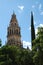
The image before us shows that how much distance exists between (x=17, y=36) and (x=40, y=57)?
2213 inches

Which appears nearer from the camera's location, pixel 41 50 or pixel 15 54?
pixel 41 50

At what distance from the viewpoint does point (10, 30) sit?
9788 cm

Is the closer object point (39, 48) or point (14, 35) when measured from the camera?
point (39, 48)

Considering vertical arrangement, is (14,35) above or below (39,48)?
above

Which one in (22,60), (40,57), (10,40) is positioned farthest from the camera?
(10,40)

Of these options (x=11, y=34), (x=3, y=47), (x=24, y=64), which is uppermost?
(x=11, y=34)

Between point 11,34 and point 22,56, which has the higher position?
point 11,34

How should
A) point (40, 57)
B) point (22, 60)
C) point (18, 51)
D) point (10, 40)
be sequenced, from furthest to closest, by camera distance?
point (10, 40)
point (18, 51)
point (22, 60)
point (40, 57)

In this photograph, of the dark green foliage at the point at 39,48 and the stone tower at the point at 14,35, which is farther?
the stone tower at the point at 14,35

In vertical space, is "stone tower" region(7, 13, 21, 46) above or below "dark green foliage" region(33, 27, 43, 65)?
above

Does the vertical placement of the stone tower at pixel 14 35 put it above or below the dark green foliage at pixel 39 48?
above

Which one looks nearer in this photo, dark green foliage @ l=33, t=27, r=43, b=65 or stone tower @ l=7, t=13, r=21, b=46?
dark green foliage @ l=33, t=27, r=43, b=65

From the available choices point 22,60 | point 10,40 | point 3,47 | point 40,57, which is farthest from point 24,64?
point 10,40

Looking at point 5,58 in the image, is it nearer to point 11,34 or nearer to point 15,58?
point 15,58
